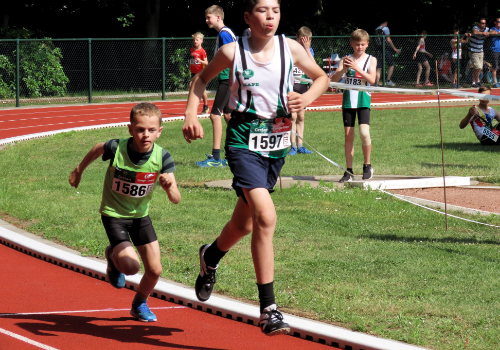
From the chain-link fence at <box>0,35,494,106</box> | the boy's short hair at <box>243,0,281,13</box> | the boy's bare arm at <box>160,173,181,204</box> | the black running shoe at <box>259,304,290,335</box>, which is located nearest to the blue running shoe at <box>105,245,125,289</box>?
the boy's bare arm at <box>160,173,181,204</box>

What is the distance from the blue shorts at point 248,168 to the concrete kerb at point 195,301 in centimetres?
95

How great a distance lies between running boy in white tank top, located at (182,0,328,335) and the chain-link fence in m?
20.9

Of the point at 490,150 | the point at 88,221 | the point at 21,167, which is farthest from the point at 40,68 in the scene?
the point at 88,221

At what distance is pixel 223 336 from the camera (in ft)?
16.5

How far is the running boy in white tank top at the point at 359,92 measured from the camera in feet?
33.6

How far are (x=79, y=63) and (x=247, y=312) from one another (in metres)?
22.3

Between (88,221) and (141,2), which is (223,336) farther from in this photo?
(141,2)

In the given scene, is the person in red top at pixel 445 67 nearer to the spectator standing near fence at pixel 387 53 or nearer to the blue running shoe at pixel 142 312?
the spectator standing near fence at pixel 387 53

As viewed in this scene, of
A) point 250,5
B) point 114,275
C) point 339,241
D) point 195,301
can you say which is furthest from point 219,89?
point 250,5

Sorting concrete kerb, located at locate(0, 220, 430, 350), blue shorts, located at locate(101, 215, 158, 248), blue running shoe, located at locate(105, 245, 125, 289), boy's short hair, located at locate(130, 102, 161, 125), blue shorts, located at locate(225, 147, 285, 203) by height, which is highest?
boy's short hair, located at locate(130, 102, 161, 125)

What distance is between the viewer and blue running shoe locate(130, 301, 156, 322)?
5.27 meters

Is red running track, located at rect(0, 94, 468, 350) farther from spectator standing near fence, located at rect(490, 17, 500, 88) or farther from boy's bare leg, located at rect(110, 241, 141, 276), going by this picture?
spectator standing near fence, located at rect(490, 17, 500, 88)

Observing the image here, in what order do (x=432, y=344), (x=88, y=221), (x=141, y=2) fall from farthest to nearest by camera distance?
(x=141, y=2)
(x=88, y=221)
(x=432, y=344)

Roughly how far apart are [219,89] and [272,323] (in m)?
6.51
